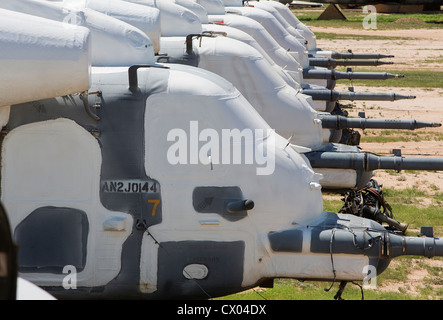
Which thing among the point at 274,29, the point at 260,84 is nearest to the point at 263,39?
the point at 274,29

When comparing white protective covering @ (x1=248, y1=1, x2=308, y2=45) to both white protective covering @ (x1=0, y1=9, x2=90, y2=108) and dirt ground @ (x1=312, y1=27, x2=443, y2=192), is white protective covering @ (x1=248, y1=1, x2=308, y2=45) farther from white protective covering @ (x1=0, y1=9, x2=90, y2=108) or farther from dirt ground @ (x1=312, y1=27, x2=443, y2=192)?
white protective covering @ (x1=0, y1=9, x2=90, y2=108)

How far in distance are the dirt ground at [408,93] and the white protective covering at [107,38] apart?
27.2 ft

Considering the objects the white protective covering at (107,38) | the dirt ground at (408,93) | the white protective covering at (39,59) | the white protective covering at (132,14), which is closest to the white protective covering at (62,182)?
the white protective covering at (39,59)

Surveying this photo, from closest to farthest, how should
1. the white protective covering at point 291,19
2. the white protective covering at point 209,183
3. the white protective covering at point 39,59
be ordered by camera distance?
the white protective covering at point 39,59 < the white protective covering at point 209,183 < the white protective covering at point 291,19

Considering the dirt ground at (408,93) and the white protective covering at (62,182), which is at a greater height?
the dirt ground at (408,93)

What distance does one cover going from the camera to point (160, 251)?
7.29 metres

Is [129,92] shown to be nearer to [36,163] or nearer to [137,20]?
[36,163]

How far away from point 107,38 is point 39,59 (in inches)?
62.9

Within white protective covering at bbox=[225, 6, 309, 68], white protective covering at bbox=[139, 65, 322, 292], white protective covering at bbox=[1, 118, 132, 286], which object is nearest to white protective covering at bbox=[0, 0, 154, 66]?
white protective covering at bbox=[139, 65, 322, 292]

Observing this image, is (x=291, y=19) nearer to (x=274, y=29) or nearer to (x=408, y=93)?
(x=408, y=93)

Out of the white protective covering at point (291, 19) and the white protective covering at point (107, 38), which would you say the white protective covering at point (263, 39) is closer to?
the white protective covering at point (291, 19)

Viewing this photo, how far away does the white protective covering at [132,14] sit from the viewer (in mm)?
9609

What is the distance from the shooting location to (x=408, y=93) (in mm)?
26812

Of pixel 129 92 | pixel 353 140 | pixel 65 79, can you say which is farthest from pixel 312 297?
pixel 353 140
